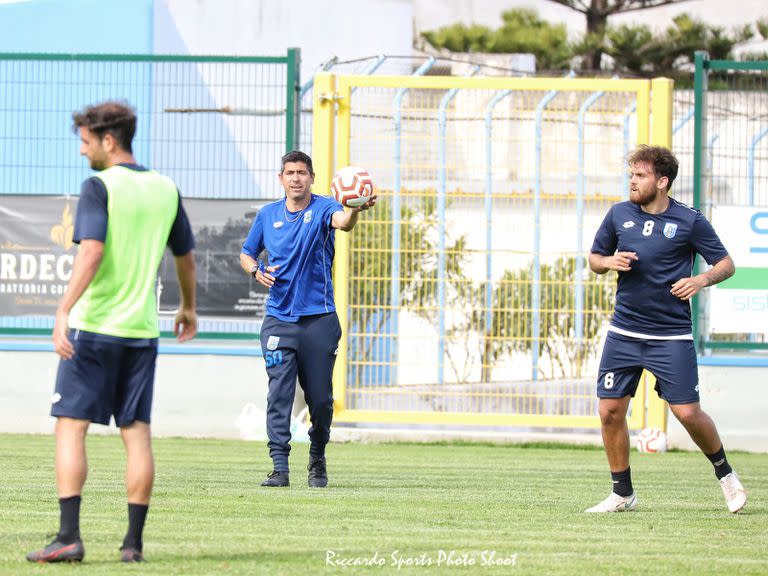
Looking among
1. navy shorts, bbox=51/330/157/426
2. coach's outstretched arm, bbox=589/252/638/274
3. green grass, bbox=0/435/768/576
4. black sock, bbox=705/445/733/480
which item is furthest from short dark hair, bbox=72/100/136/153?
black sock, bbox=705/445/733/480

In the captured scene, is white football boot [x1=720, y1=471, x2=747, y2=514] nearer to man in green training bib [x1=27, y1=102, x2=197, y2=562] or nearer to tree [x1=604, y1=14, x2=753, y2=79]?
man in green training bib [x1=27, y1=102, x2=197, y2=562]

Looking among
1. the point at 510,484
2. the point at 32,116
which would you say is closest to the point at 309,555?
the point at 510,484

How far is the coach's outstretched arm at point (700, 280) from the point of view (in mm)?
7617

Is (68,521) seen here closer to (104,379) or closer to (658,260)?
(104,379)

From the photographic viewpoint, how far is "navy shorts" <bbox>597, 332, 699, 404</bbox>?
7734 millimetres

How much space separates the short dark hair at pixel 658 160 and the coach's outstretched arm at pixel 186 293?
2992 mm

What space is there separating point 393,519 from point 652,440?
266 inches

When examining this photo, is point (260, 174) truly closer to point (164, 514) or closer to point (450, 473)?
point (450, 473)

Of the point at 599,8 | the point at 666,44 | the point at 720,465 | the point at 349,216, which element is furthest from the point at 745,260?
the point at 599,8

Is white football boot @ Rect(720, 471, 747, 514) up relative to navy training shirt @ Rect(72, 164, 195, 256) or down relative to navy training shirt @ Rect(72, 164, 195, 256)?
down

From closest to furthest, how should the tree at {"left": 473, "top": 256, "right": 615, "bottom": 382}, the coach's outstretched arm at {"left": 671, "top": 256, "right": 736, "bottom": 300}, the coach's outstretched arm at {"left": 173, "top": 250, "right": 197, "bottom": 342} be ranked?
the coach's outstretched arm at {"left": 173, "top": 250, "right": 197, "bottom": 342}
the coach's outstretched arm at {"left": 671, "top": 256, "right": 736, "bottom": 300}
the tree at {"left": 473, "top": 256, "right": 615, "bottom": 382}

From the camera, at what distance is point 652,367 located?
777 centimetres

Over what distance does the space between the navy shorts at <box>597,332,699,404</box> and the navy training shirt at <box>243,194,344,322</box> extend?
1929mm

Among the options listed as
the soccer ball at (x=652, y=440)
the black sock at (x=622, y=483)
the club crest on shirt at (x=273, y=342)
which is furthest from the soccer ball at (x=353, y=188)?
the soccer ball at (x=652, y=440)
